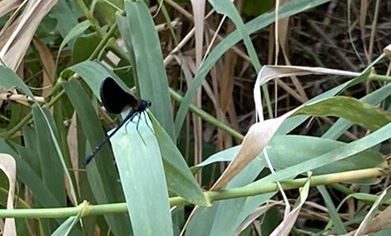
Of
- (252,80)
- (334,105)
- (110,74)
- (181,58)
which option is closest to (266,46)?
(252,80)

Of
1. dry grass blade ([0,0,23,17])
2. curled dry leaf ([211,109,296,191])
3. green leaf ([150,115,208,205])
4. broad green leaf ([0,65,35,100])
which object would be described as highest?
dry grass blade ([0,0,23,17])

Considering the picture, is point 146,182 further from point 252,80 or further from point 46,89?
point 252,80

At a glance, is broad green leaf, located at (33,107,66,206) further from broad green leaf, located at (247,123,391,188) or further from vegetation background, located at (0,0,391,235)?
broad green leaf, located at (247,123,391,188)

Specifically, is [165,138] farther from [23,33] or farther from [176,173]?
[23,33]

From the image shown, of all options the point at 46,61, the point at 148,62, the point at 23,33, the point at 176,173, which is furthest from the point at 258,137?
the point at 46,61

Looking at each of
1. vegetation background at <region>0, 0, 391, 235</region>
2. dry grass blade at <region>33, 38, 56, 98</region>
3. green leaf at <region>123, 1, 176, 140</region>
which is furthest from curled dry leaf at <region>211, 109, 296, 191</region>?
dry grass blade at <region>33, 38, 56, 98</region>

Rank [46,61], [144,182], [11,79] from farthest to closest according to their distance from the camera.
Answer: [46,61], [11,79], [144,182]

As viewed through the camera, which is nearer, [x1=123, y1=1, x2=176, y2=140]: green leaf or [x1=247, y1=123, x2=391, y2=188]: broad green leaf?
[x1=247, y1=123, x2=391, y2=188]: broad green leaf
